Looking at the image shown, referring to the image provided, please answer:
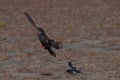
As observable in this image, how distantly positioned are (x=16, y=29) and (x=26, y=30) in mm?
636

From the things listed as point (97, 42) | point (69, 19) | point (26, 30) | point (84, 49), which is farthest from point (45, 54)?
point (69, 19)

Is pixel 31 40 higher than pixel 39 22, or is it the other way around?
pixel 31 40

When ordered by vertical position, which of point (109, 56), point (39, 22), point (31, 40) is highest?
point (109, 56)

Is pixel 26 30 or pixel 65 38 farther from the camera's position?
pixel 26 30

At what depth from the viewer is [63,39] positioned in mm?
22422

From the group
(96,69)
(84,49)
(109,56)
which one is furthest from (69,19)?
(96,69)

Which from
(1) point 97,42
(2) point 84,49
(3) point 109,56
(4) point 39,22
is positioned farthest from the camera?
(4) point 39,22

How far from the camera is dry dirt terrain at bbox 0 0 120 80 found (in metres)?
15.4

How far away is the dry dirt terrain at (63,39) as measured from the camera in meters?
15.4

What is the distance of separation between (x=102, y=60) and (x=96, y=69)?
1733 millimetres

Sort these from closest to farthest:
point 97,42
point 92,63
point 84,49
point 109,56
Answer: point 92,63
point 109,56
point 84,49
point 97,42

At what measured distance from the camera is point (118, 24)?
27.0m

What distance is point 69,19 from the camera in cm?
3034

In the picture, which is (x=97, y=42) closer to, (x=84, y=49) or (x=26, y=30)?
(x=84, y=49)
